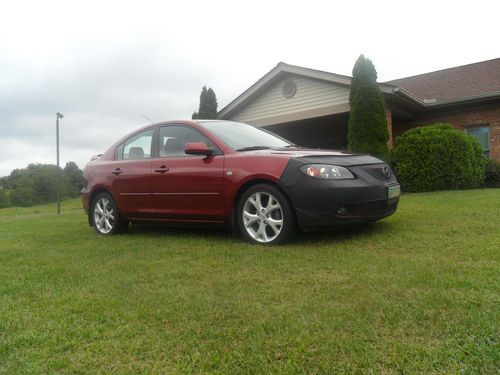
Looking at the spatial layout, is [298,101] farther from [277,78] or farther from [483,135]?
[483,135]

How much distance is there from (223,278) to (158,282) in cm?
52

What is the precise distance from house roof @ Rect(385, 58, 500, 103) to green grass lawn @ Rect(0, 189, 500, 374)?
10511 millimetres

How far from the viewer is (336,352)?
2.07 meters

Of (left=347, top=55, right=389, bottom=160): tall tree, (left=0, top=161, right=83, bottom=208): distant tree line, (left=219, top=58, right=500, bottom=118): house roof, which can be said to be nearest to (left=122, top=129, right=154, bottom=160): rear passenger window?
(left=347, top=55, right=389, bottom=160): tall tree

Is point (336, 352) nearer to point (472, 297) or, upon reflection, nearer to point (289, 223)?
point (472, 297)

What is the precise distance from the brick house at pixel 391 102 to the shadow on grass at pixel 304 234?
25.6 feet

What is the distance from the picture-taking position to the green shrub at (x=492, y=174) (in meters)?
11.5

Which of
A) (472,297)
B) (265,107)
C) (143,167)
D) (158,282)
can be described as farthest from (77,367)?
(265,107)

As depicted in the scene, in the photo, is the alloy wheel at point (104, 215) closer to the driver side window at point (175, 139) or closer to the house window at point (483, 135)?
the driver side window at point (175, 139)

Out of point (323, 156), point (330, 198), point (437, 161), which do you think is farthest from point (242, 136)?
point (437, 161)

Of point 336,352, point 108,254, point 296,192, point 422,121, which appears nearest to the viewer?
point 336,352

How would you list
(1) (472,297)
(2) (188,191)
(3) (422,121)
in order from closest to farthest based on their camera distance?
(1) (472,297) < (2) (188,191) < (3) (422,121)

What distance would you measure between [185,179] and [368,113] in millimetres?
7421

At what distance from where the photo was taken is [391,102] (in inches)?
499
